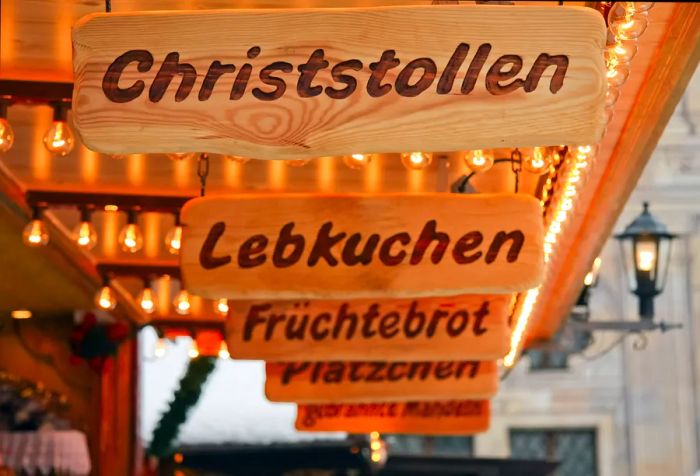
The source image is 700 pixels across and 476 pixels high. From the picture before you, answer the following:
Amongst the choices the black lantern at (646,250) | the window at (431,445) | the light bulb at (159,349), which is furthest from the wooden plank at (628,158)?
the window at (431,445)

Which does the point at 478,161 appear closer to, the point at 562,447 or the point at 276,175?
the point at 276,175

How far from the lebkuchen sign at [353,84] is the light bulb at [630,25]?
33.2 inches

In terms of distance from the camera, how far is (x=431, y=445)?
19.2 meters

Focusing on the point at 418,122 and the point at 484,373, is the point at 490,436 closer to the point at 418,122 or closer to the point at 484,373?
the point at 484,373

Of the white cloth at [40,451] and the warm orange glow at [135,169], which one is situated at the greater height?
the warm orange glow at [135,169]

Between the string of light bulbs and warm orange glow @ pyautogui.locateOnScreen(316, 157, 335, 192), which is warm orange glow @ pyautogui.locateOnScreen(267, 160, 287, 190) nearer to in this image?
warm orange glow @ pyautogui.locateOnScreen(316, 157, 335, 192)

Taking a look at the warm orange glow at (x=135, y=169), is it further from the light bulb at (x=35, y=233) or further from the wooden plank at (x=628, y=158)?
the wooden plank at (x=628, y=158)

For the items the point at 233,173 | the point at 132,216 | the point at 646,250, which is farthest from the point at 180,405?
the point at 233,173

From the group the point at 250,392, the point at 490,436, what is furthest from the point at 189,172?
the point at 490,436

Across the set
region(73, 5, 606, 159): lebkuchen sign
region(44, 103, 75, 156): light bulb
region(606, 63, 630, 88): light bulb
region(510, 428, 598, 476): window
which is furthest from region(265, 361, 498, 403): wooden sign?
region(510, 428, 598, 476): window

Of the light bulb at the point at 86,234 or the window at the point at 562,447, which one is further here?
the window at the point at 562,447

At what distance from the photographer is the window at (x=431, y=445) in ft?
62.8

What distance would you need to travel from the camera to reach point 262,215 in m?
4.82

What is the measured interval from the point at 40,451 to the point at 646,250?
4516 mm
